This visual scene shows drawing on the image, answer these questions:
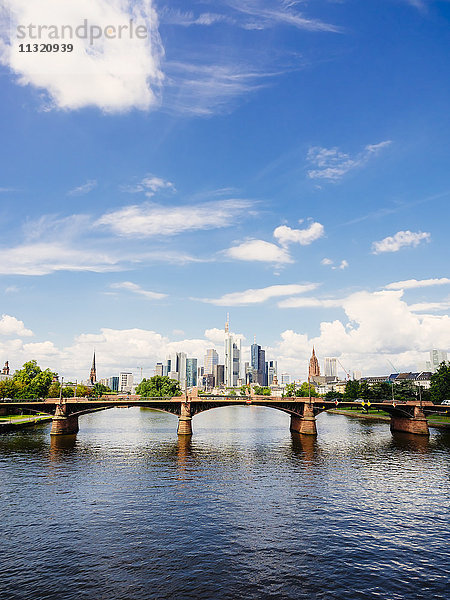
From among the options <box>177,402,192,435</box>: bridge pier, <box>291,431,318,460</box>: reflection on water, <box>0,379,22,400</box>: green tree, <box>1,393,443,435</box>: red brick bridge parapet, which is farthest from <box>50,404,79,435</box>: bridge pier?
<box>291,431,318,460</box>: reflection on water

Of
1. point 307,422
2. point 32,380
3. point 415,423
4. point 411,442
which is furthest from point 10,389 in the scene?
point 415,423

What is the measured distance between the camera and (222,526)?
42031 millimetres

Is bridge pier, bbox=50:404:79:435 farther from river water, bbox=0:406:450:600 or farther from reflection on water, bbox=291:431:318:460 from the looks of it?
reflection on water, bbox=291:431:318:460

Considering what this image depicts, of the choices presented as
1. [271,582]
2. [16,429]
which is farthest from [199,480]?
[16,429]

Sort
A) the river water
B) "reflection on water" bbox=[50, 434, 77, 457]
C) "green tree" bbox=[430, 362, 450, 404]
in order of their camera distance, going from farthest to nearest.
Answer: "green tree" bbox=[430, 362, 450, 404], "reflection on water" bbox=[50, 434, 77, 457], the river water

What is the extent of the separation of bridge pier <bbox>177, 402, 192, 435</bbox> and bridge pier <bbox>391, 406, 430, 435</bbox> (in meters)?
62.9

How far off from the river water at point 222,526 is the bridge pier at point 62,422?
27.2 metres

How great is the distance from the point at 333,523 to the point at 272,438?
69601mm

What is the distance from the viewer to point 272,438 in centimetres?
11119

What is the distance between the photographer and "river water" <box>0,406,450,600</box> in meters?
30.1

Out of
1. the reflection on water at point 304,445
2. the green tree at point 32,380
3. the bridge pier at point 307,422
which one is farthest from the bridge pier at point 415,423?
the green tree at point 32,380

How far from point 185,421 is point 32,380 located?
79.6m

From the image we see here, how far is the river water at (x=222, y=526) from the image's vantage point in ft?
98.8

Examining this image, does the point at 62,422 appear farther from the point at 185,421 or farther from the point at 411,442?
the point at 411,442
